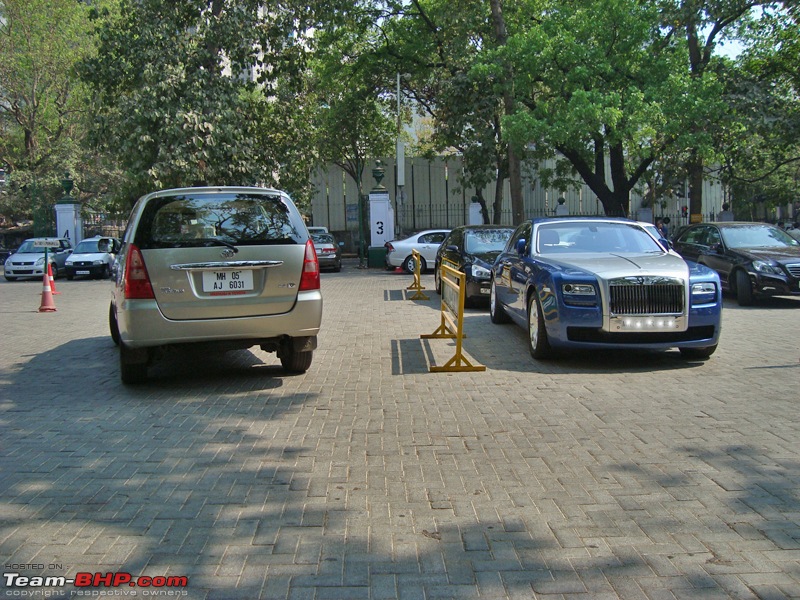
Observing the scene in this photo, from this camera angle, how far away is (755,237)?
52.4ft

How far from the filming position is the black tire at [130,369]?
25.2ft

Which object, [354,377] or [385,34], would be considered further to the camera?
[385,34]

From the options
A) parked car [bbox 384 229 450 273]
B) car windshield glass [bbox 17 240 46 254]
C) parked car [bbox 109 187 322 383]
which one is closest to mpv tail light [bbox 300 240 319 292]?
parked car [bbox 109 187 322 383]

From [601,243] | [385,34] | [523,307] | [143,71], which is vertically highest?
[385,34]

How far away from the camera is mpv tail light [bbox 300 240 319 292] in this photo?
773cm

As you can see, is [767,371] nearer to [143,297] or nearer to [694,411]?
[694,411]

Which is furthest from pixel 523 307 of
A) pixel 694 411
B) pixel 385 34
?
pixel 385 34

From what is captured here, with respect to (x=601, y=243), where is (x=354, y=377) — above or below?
below

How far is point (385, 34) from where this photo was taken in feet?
103

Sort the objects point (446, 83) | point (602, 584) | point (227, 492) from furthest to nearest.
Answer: point (446, 83) → point (227, 492) → point (602, 584)

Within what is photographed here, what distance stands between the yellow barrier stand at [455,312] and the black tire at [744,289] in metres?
6.94

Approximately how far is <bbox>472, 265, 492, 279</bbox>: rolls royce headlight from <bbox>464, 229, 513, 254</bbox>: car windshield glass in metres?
0.92

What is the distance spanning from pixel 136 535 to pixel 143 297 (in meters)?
3.59

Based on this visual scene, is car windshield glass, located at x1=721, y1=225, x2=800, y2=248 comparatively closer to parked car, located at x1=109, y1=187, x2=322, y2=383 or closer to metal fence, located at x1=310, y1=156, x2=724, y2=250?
parked car, located at x1=109, y1=187, x2=322, y2=383
